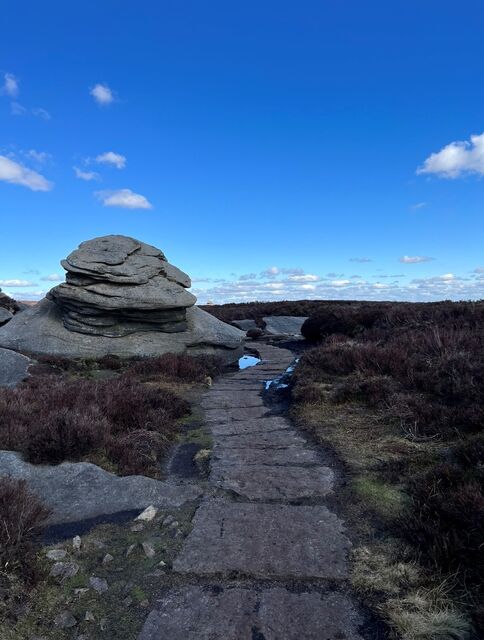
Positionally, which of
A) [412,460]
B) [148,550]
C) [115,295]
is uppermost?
[115,295]

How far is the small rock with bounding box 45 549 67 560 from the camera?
11.8ft

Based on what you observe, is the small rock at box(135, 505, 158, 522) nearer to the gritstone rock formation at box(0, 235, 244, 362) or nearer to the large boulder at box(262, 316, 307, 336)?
the gritstone rock formation at box(0, 235, 244, 362)

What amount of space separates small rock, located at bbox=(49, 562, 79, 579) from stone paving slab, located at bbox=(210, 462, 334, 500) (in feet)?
6.45

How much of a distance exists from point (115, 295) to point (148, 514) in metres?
12.6

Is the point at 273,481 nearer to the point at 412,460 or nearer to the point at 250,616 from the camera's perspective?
the point at 412,460

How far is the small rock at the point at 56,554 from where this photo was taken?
3.60 m

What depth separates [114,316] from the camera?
54.3 feet

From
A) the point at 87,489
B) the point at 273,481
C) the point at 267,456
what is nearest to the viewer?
the point at 87,489

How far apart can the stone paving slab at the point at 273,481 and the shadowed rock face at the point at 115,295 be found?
1129cm

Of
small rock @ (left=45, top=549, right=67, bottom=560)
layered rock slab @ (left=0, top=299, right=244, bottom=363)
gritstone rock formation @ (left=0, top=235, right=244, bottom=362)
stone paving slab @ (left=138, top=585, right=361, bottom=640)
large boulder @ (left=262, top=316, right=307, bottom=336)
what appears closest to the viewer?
stone paving slab @ (left=138, top=585, right=361, bottom=640)

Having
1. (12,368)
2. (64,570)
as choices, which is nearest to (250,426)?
(64,570)

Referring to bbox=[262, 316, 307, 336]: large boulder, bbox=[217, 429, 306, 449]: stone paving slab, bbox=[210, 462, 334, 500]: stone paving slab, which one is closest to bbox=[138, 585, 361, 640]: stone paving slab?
bbox=[210, 462, 334, 500]: stone paving slab

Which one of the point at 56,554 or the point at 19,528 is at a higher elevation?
the point at 19,528

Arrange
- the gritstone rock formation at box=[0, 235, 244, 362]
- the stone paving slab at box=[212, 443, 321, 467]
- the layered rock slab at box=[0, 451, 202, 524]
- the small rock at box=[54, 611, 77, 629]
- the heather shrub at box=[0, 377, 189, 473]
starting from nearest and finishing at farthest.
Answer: the small rock at box=[54, 611, 77, 629]
the layered rock slab at box=[0, 451, 202, 524]
the heather shrub at box=[0, 377, 189, 473]
the stone paving slab at box=[212, 443, 321, 467]
the gritstone rock formation at box=[0, 235, 244, 362]
